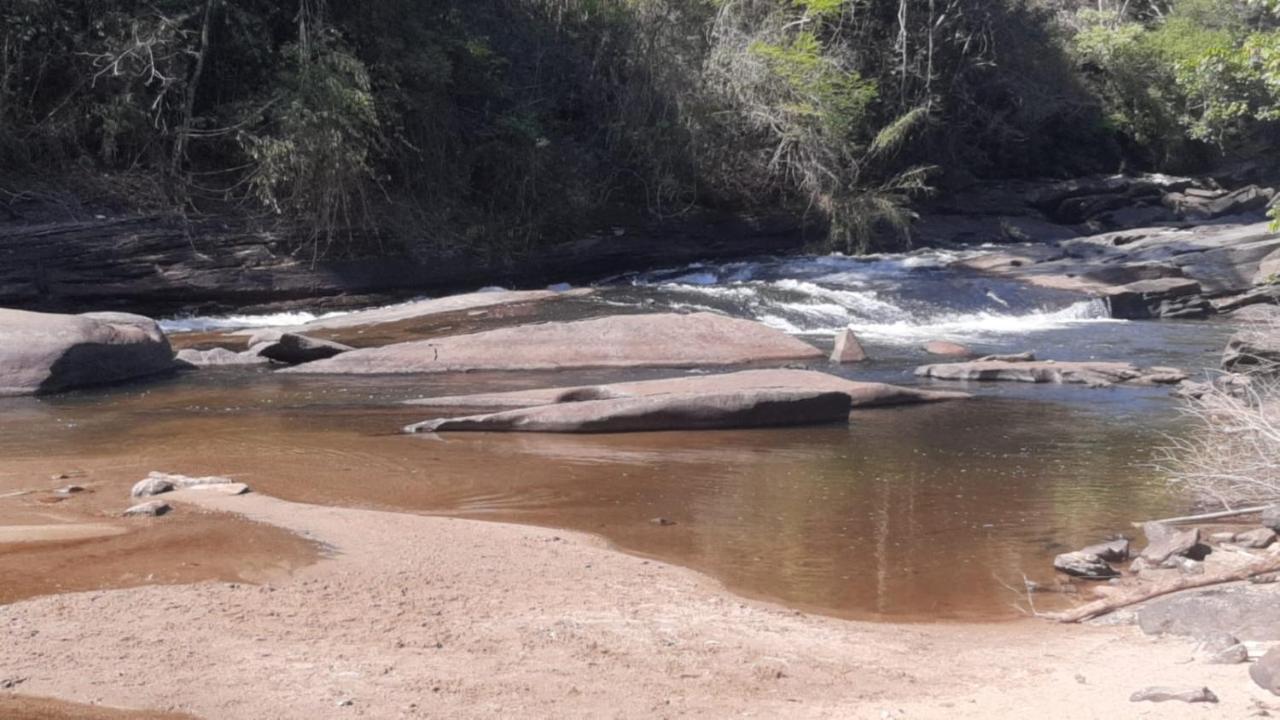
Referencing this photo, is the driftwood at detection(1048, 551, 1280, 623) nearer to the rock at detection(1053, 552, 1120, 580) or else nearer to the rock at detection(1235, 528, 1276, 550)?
the rock at detection(1053, 552, 1120, 580)

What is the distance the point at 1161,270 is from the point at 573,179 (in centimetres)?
938

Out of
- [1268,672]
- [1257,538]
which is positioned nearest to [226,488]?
[1268,672]

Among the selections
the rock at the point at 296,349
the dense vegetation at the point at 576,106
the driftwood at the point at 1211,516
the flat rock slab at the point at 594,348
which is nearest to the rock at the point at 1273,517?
the driftwood at the point at 1211,516

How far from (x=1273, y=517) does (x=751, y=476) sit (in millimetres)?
3041

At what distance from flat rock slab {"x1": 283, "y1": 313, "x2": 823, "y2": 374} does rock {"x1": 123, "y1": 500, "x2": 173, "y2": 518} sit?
567 centimetres

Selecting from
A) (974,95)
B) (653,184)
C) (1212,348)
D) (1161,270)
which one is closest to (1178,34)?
(974,95)

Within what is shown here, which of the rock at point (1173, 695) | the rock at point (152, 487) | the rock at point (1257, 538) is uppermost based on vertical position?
the rock at point (152, 487)

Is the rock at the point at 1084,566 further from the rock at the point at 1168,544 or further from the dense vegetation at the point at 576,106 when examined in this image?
the dense vegetation at the point at 576,106

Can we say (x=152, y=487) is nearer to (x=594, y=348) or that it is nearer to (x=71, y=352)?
(x=71, y=352)

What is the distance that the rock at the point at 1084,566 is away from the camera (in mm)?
5898

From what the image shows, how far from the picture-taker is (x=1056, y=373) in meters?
12.0

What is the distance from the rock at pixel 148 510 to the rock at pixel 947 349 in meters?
9.51

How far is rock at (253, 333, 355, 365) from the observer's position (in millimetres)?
12188

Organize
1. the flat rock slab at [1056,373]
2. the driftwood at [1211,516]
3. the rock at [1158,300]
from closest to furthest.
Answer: the driftwood at [1211,516], the flat rock slab at [1056,373], the rock at [1158,300]
